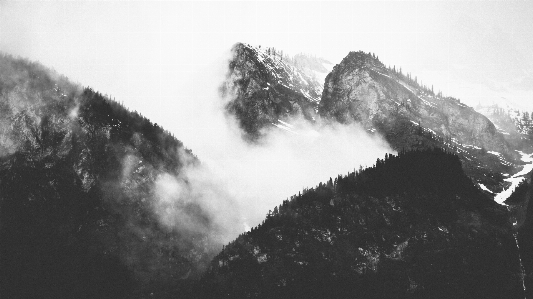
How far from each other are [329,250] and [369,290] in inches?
902

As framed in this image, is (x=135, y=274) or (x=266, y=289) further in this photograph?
(x=135, y=274)

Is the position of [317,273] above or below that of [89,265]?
below

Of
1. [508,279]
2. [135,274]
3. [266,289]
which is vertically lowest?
[508,279]

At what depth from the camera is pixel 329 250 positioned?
653 ft

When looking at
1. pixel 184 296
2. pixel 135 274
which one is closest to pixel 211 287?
pixel 184 296

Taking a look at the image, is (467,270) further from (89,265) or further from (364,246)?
(89,265)

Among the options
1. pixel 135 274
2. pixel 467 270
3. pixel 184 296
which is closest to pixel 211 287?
pixel 184 296

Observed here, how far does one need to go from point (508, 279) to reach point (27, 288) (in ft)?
648

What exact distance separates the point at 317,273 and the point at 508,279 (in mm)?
80127

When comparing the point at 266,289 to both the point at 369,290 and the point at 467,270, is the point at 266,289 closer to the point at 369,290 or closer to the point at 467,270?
the point at 369,290

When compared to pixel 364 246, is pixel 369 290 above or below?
below

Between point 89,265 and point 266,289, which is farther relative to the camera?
point 89,265

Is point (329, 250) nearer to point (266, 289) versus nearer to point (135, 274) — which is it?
point (266, 289)

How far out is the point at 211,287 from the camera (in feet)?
615
